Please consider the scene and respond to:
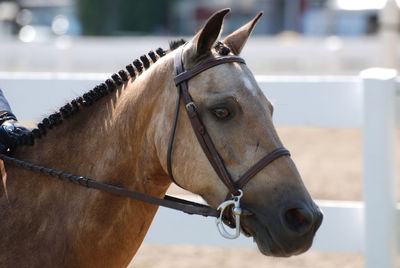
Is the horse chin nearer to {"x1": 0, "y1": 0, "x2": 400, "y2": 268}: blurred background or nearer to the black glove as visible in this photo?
{"x1": 0, "y1": 0, "x2": 400, "y2": 268}: blurred background

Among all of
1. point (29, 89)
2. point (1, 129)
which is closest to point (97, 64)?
point (29, 89)

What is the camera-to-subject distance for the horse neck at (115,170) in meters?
2.55

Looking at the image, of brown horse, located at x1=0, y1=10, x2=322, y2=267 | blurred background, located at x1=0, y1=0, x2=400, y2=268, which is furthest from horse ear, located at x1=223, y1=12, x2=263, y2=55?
blurred background, located at x1=0, y1=0, x2=400, y2=268

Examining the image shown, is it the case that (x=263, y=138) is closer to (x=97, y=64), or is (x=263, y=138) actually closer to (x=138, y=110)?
(x=138, y=110)

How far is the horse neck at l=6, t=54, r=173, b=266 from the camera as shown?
2551mm

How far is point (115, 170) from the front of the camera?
Result: 2588 mm

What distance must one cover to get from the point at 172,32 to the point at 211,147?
30920 millimetres

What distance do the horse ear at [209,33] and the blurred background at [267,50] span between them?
0.97m

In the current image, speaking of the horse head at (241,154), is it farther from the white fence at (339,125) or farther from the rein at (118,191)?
the white fence at (339,125)

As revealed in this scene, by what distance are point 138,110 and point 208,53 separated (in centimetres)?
38

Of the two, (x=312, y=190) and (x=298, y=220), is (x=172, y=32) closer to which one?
(x=312, y=190)

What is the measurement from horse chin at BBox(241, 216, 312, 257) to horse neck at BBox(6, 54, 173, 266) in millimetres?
477

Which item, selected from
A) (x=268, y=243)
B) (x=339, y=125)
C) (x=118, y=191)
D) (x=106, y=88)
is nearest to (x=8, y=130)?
(x=106, y=88)

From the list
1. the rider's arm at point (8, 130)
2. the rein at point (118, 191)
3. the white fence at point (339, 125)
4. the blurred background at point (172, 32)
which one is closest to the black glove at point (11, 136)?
the rider's arm at point (8, 130)
